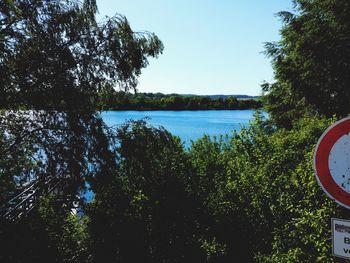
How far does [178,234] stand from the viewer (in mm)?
9586

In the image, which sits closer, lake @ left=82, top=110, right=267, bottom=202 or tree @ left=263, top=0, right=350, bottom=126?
tree @ left=263, top=0, right=350, bottom=126

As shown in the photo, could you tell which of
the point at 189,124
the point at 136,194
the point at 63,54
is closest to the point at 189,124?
the point at 189,124

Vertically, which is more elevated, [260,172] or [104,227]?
[260,172]

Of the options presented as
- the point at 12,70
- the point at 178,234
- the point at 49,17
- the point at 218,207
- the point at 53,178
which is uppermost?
the point at 49,17

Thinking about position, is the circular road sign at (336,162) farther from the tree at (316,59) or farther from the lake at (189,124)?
the lake at (189,124)

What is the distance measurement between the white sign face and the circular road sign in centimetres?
15

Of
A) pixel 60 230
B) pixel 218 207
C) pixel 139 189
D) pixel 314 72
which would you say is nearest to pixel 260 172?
pixel 218 207

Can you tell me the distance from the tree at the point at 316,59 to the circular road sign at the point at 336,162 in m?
15.1

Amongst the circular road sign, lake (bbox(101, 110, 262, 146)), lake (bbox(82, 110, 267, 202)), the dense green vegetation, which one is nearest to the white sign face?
the circular road sign

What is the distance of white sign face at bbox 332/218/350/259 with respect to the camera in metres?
2.68

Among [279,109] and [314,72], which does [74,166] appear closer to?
[314,72]

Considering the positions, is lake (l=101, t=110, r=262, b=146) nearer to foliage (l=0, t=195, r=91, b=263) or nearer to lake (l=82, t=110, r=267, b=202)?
lake (l=82, t=110, r=267, b=202)

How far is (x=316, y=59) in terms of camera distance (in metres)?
16.6

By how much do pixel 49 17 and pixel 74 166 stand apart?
12.9ft
